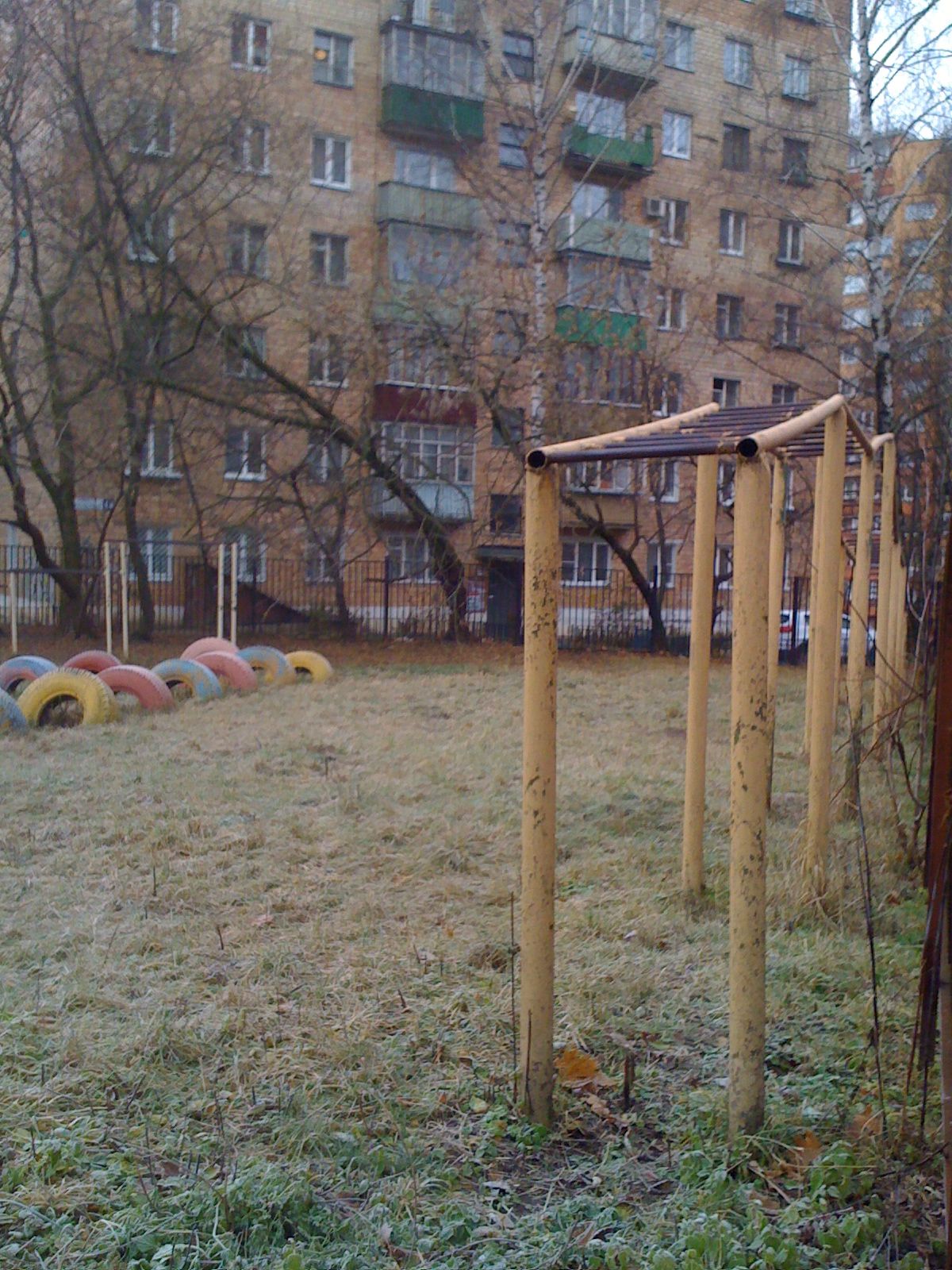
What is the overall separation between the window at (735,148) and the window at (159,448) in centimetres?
1062

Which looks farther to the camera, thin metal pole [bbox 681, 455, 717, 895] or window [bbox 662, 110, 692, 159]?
window [bbox 662, 110, 692, 159]

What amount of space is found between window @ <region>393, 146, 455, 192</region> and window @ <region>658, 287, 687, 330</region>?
834cm

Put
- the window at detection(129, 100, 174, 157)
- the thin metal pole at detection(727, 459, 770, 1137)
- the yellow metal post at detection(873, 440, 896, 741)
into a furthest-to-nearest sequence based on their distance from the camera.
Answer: the window at detection(129, 100, 174, 157), the yellow metal post at detection(873, 440, 896, 741), the thin metal pole at detection(727, 459, 770, 1137)

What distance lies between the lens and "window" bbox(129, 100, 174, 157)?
1733 centimetres

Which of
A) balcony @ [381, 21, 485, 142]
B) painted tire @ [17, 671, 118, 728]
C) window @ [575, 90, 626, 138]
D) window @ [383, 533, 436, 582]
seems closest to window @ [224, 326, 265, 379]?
window @ [383, 533, 436, 582]

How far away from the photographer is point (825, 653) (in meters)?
4.71

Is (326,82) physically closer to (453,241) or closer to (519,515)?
(453,241)

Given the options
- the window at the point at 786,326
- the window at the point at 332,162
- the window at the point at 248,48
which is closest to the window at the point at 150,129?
the window at the point at 248,48

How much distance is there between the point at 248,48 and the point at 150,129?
17.2ft

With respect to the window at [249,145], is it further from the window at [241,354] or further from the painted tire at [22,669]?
the painted tire at [22,669]

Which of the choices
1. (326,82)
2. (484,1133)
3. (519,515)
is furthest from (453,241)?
(484,1133)

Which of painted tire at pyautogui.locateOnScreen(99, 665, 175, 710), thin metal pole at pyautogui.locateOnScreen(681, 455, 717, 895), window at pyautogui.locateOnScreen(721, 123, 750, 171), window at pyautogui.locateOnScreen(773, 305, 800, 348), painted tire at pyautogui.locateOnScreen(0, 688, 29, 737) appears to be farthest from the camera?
window at pyautogui.locateOnScreen(721, 123, 750, 171)

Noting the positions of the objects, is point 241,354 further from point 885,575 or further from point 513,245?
point 885,575

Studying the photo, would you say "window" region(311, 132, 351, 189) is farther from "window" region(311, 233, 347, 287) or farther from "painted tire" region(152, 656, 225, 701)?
"painted tire" region(152, 656, 225, 701)
